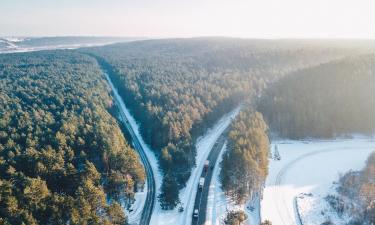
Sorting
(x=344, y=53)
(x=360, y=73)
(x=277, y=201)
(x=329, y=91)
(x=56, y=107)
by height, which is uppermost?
(x=344, y=53)

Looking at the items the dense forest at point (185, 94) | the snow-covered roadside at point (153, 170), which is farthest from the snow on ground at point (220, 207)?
the snow-covered roadside at point (153, 170)

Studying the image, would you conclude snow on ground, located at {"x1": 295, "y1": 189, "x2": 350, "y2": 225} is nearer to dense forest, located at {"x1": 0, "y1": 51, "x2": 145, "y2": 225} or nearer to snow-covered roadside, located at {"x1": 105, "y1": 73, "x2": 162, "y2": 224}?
snow-covered roadside, located at {"x1": 105, "y1": 73, "x2": 162, "y2": 224}

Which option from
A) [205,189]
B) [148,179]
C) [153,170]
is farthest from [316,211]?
[153,170]

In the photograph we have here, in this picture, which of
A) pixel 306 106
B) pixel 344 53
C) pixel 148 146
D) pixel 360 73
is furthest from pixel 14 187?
pixel 344 53

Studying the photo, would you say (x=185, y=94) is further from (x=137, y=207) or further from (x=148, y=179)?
(x=137, y=207)

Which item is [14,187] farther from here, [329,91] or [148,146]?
[329,91]

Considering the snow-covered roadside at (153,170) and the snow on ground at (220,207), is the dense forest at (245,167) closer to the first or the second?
the snow on ground at (220,207)
